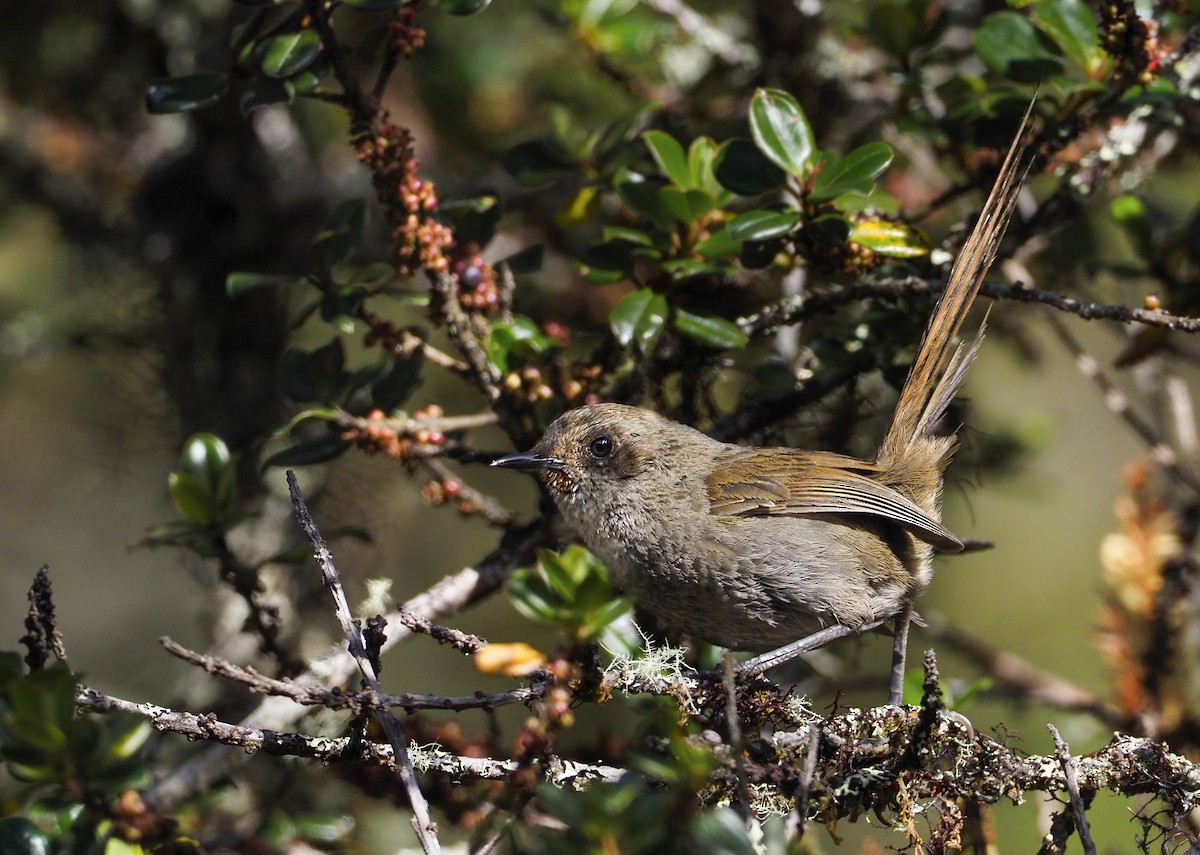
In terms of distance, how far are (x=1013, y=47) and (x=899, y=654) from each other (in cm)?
166

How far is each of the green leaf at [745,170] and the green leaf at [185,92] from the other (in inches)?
48.4

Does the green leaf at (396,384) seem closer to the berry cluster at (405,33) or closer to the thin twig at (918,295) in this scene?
the berry cluster at (405,33)

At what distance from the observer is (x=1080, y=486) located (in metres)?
6.45

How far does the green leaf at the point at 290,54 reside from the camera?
2.51 metres

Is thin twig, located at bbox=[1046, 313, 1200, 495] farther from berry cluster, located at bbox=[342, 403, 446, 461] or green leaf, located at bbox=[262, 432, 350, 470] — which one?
green leaf, located at bbox=[262, 432, 350, 470]

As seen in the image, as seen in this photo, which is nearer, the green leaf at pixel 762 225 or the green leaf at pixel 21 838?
the green leaf at pixel 21 838

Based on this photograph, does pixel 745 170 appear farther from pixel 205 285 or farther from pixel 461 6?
pixel 205 285

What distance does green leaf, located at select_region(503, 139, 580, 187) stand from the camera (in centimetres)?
309

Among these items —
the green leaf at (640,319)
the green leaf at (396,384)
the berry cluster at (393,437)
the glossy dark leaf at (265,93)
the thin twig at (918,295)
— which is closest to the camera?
the thin twig at (918,295)

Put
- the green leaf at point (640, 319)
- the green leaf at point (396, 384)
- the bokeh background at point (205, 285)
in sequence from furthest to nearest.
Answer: the bokeh background at point (205, 285) < the green leaf at point (396, 384) < the green leaf at point (640, 319)

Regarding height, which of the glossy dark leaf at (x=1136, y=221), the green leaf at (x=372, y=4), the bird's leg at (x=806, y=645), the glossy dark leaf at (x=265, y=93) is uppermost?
the green leaf at (x=372, y=4)

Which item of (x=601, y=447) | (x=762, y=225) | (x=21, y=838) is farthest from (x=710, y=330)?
(x=21, y=838)

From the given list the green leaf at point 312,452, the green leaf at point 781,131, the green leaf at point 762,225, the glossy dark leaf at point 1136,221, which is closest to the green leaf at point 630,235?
the green leaf at point 762,225

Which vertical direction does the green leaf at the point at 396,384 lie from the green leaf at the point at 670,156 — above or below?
below
